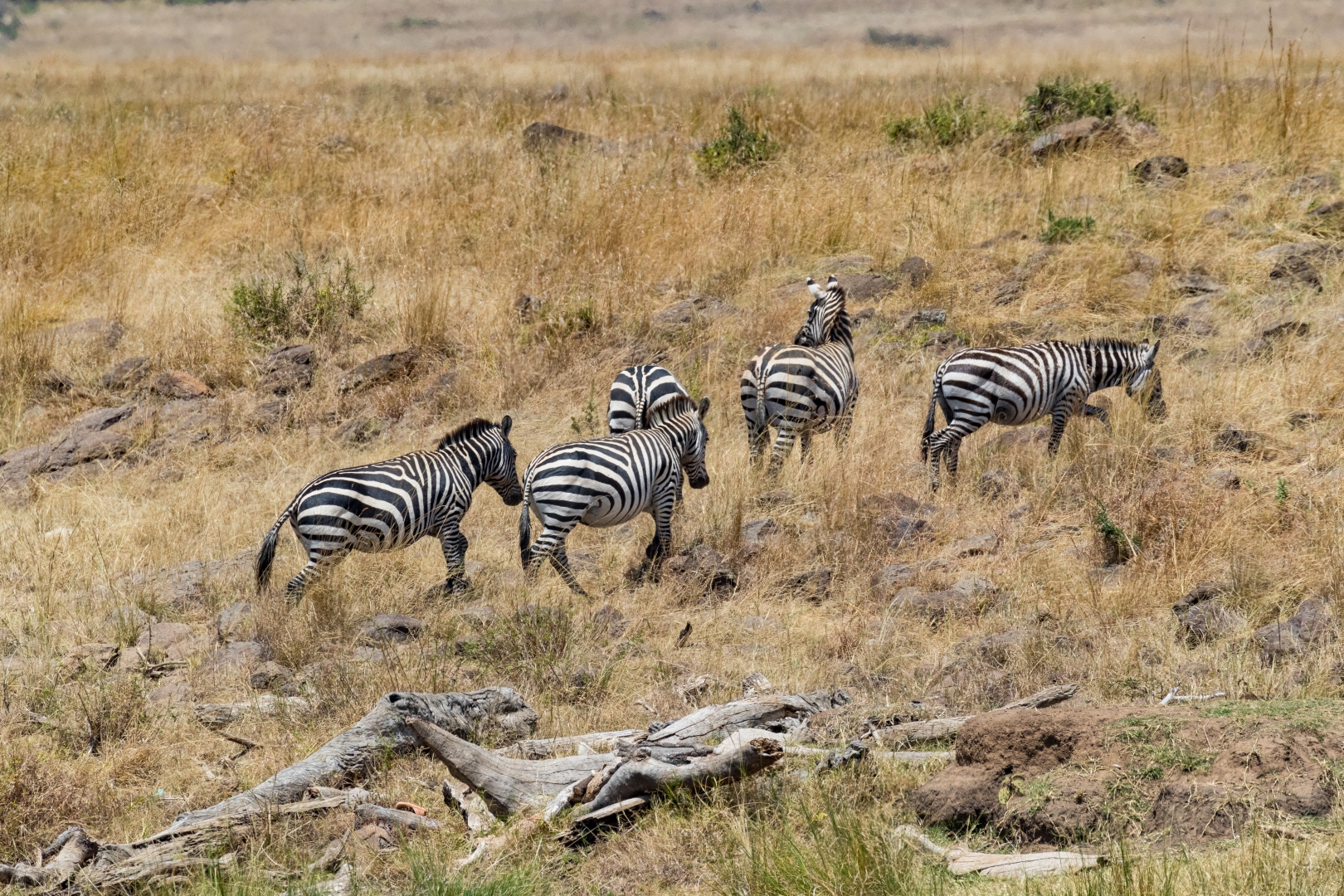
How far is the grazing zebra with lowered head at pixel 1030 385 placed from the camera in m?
9.54

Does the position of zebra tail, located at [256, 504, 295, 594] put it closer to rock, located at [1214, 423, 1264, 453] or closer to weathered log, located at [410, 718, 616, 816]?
weathered log, located at [410, 718, 616, 816]

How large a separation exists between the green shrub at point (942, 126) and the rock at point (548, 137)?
4.28 meters

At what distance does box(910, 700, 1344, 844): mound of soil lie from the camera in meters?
4.12

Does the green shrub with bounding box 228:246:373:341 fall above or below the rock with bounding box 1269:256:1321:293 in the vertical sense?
below

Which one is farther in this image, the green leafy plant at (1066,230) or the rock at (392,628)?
the green leafy plant at (1066,230)

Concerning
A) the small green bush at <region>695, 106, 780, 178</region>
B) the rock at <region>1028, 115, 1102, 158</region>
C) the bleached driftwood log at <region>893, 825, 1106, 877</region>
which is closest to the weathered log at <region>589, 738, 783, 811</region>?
the bleached driftwood log at <region>893, 825, 1106, 877</region>

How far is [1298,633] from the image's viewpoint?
6125mm

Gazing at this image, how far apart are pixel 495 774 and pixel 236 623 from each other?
307 centimetres

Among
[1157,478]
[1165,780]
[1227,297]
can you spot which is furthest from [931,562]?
[1227,297]

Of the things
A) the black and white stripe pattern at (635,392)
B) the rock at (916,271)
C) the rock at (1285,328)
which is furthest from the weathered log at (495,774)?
the rock at (916,271)

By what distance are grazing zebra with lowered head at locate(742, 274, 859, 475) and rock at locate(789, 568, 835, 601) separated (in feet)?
6.60

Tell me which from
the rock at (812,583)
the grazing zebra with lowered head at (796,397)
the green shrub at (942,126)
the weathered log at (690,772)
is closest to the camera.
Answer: the weathered log at (690,772)

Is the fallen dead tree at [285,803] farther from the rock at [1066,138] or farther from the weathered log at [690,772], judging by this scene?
the rock at [1066,138]

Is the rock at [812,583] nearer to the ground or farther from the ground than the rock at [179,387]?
nearer to the ground
